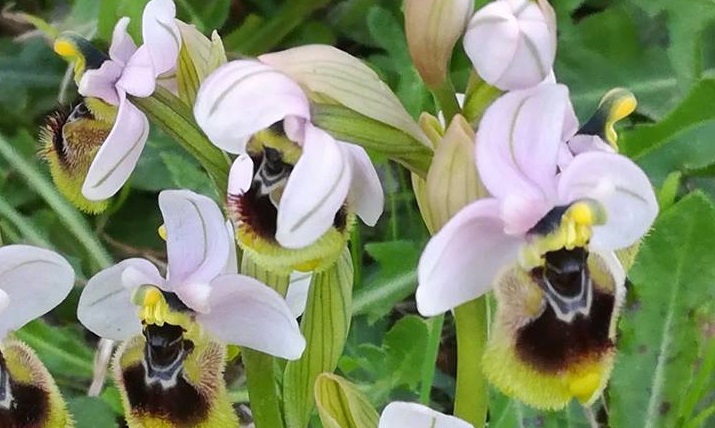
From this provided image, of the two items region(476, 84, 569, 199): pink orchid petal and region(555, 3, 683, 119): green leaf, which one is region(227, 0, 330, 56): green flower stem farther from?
region(476, 84, 569, 199): pink orchid petal

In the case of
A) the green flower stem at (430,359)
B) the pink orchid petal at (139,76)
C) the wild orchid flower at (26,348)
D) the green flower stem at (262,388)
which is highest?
the pink orchid petal at (139,76)

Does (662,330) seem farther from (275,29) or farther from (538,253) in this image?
(275,29)

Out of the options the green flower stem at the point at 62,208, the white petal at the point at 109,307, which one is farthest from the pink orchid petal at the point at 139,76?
the green flower stem at the point at 62,208

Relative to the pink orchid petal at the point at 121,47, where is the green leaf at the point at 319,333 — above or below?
below

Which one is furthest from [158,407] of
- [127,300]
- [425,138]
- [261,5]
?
[261,5]

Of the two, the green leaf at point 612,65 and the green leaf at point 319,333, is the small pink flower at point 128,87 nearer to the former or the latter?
the green leaf at point 319,333

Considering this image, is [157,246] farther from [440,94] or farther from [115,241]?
[440,94]

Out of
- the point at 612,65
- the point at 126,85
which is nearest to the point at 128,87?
the point at 126,85
